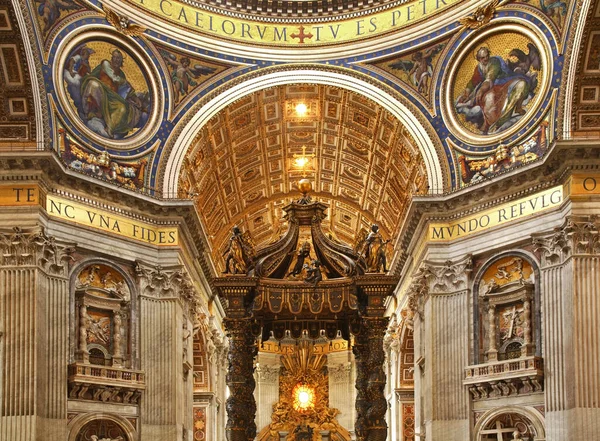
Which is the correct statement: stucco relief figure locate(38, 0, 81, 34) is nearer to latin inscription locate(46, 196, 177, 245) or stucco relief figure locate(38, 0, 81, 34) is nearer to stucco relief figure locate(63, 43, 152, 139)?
stucco relief figure locate(63, 43, 152, 139)

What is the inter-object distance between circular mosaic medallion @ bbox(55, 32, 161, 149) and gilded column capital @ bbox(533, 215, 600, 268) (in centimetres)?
1041

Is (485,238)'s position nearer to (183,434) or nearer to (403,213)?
(403,213)

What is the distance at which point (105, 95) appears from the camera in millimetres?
29328

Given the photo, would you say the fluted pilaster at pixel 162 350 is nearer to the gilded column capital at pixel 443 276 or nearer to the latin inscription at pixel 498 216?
the gilded column capital at pixel 443 276

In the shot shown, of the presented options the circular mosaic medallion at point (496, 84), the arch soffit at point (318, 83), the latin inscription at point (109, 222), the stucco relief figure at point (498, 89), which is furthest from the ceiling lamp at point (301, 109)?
the latin inscription at point (109, 222)

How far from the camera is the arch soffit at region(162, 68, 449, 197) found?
30188 millimetres

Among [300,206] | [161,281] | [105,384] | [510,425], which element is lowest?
[510,425]

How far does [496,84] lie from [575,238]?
5401 mm

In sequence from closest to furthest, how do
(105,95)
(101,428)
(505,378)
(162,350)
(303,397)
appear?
1. (505,378)
2. (101,428)
3. (162,350)
4. (105,95)
5. (303,397)

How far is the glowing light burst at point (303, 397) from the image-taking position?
1925 inches

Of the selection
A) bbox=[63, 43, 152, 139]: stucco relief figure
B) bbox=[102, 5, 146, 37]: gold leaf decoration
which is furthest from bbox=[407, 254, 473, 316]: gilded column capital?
bbox=[102, 5, 146, 37]: gold leaf decoration

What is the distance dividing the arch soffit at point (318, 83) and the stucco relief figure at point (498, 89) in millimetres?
1144

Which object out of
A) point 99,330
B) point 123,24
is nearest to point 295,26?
point 123,24

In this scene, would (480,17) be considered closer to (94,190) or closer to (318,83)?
(318,83)
